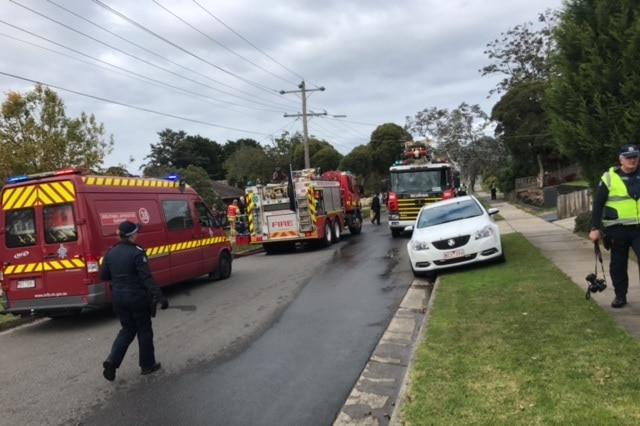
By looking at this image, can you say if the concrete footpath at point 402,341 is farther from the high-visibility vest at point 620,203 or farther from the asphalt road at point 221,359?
the high-visibility vest at point 620,203

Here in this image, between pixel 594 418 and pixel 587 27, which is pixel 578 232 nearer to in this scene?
pixel 587 27

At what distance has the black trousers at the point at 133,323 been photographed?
5770 mm

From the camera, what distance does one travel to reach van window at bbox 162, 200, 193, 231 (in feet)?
35.6

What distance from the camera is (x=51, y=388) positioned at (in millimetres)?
5738

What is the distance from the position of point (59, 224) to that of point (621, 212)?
7.99m

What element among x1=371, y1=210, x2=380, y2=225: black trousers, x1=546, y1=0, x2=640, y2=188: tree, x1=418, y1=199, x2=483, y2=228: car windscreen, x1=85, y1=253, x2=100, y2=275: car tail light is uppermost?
x1=546, y1=0, x2=640, y2=188: tree


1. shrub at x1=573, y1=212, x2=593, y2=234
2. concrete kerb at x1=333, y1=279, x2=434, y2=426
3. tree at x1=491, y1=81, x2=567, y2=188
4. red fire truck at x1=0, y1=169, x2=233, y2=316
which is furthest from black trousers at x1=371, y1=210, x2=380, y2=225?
concrete kerb at x1=333, y1=279, x2=434, y2=426

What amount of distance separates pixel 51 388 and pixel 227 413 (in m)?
2.32

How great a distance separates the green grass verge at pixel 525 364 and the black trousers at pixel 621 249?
437mm

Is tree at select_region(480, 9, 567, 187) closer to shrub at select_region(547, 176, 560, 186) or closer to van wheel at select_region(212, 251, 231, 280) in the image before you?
shrub at select_region(547, 176, 560, 186)

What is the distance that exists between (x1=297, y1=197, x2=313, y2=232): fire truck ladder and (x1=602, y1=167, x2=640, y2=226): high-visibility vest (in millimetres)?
12068

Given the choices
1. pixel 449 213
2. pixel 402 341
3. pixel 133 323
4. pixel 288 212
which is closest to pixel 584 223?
pixel 449 213

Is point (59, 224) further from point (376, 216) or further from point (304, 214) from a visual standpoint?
point (376, 216)

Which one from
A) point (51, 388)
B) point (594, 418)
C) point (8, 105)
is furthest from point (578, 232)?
point (8, 105)
